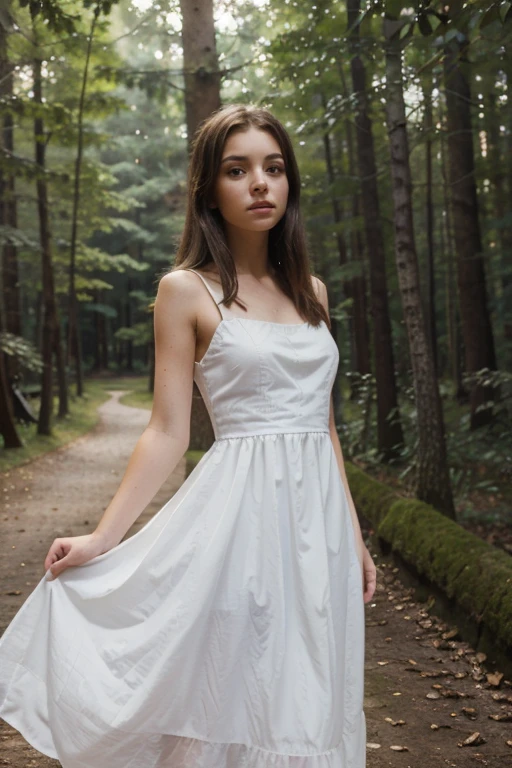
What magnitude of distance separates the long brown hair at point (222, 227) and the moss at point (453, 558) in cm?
277

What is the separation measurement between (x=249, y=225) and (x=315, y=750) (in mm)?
1478

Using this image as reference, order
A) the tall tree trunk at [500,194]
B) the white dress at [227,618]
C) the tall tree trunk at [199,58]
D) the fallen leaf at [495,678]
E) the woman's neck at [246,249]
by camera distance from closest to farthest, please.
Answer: the white dress at [227,618], the woman's neck at [246,249], the fallen leaf at [495,678], the tall tree trunk at [199,58], the tall tree trunk at [500,194]

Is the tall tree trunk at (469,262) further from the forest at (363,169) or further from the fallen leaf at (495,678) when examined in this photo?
the fallen leaf at (495,678)

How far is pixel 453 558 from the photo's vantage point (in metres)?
5.67

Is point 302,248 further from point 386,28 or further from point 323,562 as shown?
point 386,28

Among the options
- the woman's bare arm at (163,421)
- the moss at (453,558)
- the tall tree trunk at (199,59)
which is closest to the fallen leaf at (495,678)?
the moss at (453,558)

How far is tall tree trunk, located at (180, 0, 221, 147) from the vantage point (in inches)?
362

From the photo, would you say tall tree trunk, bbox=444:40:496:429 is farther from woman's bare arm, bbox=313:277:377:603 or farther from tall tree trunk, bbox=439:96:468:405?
woman's bare arm, bbox=313:277:377:603

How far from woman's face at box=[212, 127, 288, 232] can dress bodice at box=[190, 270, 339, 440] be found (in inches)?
9.6

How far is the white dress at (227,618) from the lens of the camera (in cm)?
214

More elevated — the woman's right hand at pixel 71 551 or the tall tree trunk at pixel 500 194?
the tall tree trunk at pixel 500 194

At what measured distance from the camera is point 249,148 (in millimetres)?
2475

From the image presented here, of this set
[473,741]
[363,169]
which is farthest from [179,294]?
[363,169]

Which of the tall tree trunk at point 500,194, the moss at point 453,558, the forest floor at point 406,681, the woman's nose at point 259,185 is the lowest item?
the forest floor at point 406,681
